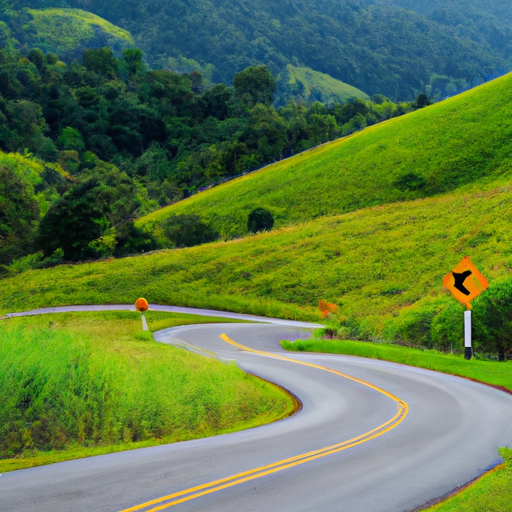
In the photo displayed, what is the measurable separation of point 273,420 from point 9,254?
5178cm

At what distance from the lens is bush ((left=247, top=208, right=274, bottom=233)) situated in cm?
6134

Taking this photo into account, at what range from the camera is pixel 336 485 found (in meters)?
9.21

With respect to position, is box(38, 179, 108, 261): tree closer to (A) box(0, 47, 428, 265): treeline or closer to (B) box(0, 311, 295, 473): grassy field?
(A) box(0, 47, 428, 265): treeline

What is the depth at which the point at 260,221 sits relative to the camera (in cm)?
6141

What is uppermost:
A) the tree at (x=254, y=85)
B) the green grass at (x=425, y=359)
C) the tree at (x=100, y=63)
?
the tree at (x=100, y=63)

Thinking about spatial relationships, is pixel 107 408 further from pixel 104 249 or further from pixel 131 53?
pixel 131 53

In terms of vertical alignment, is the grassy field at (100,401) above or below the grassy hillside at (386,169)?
below

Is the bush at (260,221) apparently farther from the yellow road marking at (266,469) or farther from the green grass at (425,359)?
the yellow road marking at (266,469)

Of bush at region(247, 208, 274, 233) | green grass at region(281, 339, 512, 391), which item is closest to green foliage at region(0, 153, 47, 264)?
bush at region(247, 208, 274, 233)

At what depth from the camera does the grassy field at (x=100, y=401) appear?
11.2 metres

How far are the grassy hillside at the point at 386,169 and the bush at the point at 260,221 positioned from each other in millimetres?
1183

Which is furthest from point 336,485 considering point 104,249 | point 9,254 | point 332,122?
point 332,122

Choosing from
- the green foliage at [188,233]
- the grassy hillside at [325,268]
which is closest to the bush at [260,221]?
the green foliage at [188,233]

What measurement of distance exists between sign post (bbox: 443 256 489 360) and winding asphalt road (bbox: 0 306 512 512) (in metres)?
4.21
